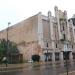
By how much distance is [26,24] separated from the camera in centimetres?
6769

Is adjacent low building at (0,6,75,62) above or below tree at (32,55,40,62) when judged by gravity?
above

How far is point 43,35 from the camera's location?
209ft

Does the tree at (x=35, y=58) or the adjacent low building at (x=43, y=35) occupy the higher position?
the adjacent low building at (x=43, y=35)

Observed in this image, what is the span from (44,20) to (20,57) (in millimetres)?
14187

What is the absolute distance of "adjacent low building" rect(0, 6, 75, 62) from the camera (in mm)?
62625

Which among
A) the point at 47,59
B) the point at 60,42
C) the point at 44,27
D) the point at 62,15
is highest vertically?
the point at 62,15

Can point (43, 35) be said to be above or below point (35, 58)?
above

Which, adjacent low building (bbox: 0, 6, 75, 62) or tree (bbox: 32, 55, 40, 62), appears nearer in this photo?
tree (bbox: 32, 55, 40, 62)

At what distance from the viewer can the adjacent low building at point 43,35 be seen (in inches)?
2466

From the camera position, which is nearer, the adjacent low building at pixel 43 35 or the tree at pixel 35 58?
the tree at pixel 35 58

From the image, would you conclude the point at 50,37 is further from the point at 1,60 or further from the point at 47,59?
the point at 1,60

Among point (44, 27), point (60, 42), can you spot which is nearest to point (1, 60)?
point (44, 27)

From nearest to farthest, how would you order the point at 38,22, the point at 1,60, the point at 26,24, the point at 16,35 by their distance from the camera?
the point at 1,60 < the point at 38,22 < the point at 26,24 < the point at 16,35

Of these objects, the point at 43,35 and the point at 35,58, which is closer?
the point at 35,58
